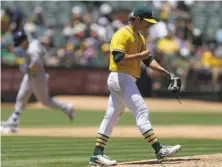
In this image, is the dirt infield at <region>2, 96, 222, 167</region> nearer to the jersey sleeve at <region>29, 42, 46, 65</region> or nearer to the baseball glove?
the baseball glove

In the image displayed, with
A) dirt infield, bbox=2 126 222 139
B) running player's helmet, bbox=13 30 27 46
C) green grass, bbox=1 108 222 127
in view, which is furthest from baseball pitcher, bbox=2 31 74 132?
green grass, bbox=1 108 222 127

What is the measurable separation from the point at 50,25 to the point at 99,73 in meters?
3.69

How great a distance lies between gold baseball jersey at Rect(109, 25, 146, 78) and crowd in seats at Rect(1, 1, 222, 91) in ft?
42.6

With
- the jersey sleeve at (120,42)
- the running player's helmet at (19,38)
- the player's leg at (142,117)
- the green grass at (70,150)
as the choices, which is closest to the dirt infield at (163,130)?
the player's leg at (142,117)

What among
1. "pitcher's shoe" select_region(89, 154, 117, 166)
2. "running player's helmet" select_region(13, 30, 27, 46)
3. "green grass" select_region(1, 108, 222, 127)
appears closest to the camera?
"pitcher's shoe" select_region(89, 154, 117, 166)

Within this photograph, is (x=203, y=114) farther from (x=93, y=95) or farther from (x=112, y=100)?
(x=112, y=100)

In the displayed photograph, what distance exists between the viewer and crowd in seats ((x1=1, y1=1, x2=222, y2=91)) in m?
22.3

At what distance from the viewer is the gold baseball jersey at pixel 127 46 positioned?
24.7ft

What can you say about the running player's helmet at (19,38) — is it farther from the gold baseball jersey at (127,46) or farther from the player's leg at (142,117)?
the player's leg at (142,117)

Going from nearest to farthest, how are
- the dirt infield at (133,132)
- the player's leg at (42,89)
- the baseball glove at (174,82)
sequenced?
1. the baseball glove at (174,82)
2. the dirt infield at (133,132)
3. the player's leg at (42,89)

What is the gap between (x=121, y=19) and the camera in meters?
24.0

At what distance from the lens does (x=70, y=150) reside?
9492 millimetres

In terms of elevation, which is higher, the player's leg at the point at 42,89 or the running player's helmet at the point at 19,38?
the running player's helmet at the point at 19,38

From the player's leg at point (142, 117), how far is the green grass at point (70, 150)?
76cm
